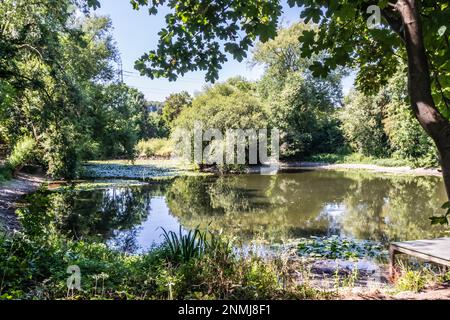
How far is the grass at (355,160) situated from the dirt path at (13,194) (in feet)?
69.2

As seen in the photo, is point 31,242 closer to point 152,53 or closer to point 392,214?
point 152,53

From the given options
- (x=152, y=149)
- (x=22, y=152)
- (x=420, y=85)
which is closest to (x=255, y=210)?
(x=22, y=152)

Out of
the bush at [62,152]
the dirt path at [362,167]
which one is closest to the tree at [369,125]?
the dirt path at [362,167]

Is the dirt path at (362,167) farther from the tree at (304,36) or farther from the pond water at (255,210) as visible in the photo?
the tree at (304,36)

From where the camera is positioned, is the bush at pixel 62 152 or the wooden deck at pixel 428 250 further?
the bush at pixel 62 152

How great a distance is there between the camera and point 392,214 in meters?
10.8

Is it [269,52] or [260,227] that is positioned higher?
[269,52]

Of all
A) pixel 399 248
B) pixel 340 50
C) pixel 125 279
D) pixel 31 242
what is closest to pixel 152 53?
pixel 340 50

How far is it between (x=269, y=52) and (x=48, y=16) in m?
26.9

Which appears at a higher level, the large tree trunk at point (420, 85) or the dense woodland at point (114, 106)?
the dense woodland at point (114, 106)

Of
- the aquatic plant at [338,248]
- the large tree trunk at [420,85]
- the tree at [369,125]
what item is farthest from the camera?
the tree at [369,125]

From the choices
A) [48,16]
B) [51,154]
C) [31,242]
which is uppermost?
[48,16]

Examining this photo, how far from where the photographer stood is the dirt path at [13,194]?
8.15 m

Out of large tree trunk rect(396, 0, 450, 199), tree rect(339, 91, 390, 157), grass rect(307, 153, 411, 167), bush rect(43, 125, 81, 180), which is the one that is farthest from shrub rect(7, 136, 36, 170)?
tree rect(339, 91, 390, 157)
